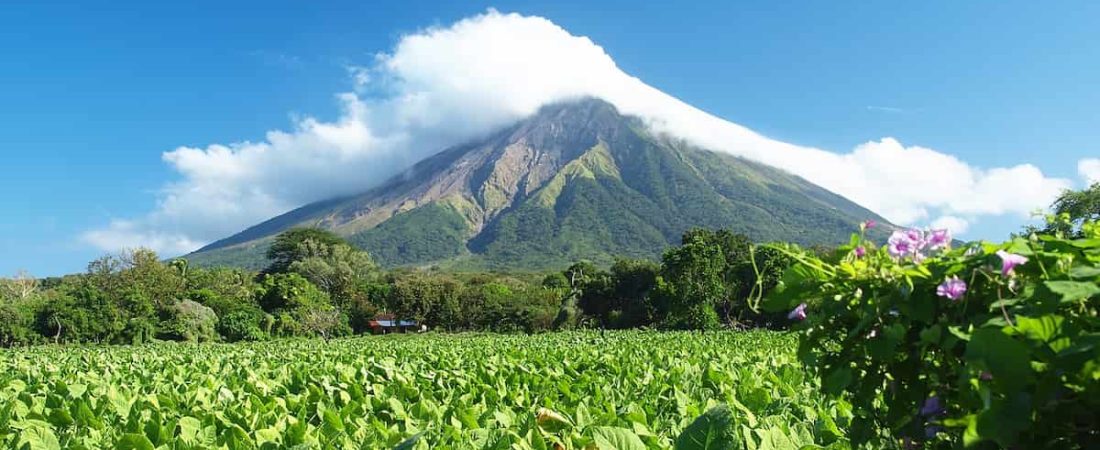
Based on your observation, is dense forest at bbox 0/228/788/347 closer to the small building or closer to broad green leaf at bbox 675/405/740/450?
the small building

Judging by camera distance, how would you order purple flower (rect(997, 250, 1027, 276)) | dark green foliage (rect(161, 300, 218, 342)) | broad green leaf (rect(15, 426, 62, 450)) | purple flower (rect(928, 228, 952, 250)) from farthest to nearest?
dark green foliage (rect(161, 300, 218, 342))
broad green leaf (rect(15, 426, 62, 450))
purple flower (rect(928, 228, 952, 250))
purple flower (rect(997, 250, 1027, 276))

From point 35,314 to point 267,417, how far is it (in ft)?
173

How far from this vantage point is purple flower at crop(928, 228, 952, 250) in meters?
1.86

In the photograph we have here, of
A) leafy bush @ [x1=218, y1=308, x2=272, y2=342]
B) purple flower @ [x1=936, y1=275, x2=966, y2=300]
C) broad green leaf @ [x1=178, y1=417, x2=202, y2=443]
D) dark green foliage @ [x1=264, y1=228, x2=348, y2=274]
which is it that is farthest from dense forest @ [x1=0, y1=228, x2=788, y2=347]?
purple flower @ [x1=936, y1=275, x2=966, y2=300]

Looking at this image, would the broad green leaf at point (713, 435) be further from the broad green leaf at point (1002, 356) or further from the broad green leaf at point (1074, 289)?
the broad green leaf at point (1074, 289)

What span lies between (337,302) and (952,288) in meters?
73.7

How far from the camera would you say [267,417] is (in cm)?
389

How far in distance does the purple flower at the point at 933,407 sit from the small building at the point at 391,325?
222 feet

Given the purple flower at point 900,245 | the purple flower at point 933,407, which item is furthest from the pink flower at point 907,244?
the purple flower at point 933,407

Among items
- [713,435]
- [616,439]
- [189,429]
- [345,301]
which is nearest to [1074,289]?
[713,435]

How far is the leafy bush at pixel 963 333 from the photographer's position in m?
1.43

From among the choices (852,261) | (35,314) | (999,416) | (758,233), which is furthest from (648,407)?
(758,233)

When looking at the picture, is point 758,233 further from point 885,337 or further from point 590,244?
point 885,337

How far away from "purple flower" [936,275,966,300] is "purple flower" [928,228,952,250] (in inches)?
8.0
